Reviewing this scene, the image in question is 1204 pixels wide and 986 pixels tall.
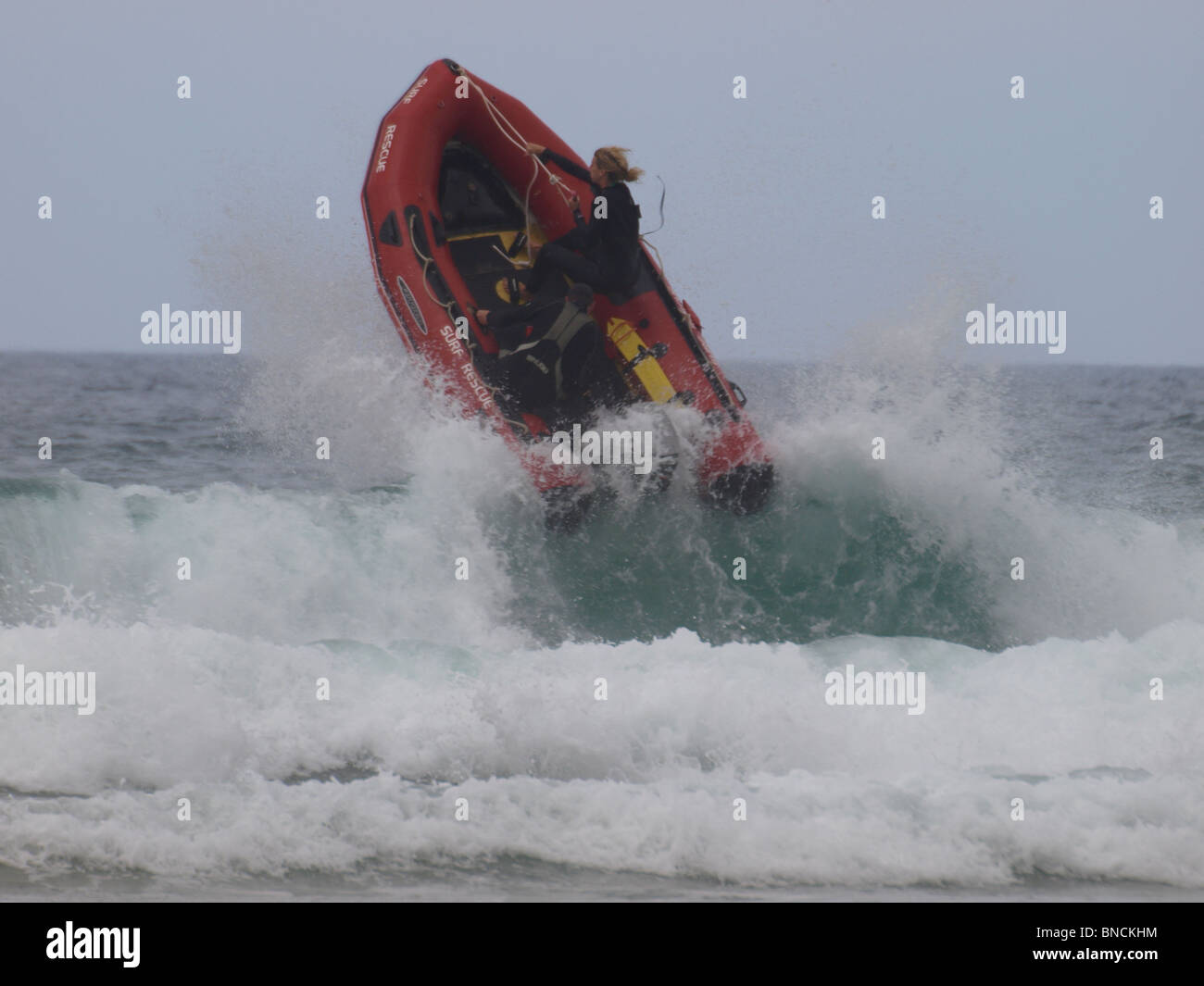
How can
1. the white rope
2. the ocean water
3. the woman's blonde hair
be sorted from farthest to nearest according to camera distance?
the white rope → the woman's blonde hair → the ocean water

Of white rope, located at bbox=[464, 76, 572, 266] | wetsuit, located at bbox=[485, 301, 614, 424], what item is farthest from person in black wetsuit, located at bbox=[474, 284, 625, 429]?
white rope, located at bbox=[464, 76, 572, 266]

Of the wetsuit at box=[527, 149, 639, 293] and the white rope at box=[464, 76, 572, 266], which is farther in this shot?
the white rope at box=[464, 76, 572, 266]

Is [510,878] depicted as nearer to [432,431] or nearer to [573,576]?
[573,576]

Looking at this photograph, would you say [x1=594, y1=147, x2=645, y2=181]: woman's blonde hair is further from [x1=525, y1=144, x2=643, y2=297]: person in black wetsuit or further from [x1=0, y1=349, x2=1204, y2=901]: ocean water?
[x1=0, y1=349, x2=1204, y2=901]: ocean water

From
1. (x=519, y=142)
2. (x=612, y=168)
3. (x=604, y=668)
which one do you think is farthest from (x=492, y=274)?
(x=604, y=668)

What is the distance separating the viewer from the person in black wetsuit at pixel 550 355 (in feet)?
20.1

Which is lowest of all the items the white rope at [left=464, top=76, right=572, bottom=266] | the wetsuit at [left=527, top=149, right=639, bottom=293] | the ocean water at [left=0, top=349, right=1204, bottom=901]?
the ocean water at [left=0, top=349, right=1204, bottom=901]

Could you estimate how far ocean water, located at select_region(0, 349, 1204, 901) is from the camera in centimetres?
404

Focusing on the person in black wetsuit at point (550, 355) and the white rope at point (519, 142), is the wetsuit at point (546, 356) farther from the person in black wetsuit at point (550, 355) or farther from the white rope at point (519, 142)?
the white rope at point (519, 142)

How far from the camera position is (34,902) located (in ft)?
11.7

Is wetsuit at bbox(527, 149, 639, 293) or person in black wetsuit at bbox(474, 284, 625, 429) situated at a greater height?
wetsuit at bbox(527, 149, 639, 293)

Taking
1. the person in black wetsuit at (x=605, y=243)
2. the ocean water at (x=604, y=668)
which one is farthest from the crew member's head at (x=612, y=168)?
the ocean water at (x=604, y=668)

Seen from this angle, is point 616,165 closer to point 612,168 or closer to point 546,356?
point 612,168

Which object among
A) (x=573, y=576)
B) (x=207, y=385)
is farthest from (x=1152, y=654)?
(x=207, y=385)
